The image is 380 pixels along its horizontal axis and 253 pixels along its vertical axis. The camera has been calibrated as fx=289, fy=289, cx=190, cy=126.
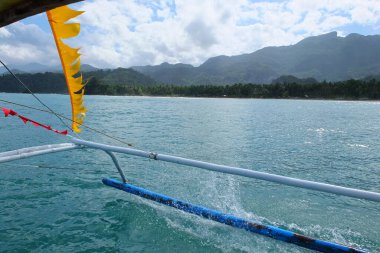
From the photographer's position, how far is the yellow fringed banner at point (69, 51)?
414 cm

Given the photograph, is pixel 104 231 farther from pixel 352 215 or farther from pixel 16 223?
pixel 352 215

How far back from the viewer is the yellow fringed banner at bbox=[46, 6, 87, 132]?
414cm

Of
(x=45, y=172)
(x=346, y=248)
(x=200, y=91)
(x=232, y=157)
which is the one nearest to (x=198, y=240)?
(x=346, y=248)

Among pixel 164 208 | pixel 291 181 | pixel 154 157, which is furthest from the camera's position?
pixel 164 208

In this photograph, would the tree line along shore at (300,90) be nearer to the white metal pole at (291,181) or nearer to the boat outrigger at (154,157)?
the boat outrigger at (154,157)

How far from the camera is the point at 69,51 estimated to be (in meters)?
4.86

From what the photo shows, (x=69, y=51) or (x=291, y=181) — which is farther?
(x=291, y=181)

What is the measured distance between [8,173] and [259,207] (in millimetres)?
11682

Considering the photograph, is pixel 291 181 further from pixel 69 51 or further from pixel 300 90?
pixel 300 90

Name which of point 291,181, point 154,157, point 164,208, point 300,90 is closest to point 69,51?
point 154,157

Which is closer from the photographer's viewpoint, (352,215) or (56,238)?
(56,238)

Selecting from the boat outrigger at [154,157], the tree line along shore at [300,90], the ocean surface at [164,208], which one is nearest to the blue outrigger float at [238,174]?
the boat outrigger at [154,157]

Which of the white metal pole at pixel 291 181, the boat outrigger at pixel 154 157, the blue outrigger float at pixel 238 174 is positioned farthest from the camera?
the blue outrigger float at pixel 238 174

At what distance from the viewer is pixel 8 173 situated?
13812mm
